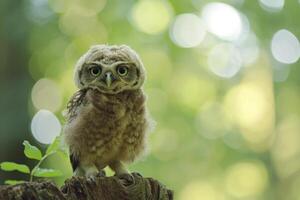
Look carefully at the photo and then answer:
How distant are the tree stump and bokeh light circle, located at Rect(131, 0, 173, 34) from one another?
679cm

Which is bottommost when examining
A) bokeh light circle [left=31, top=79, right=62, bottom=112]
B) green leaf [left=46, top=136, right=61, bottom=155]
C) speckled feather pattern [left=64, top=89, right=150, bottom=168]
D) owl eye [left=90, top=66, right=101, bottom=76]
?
green leaf [left=46, top=136, right=61, bottom=155]

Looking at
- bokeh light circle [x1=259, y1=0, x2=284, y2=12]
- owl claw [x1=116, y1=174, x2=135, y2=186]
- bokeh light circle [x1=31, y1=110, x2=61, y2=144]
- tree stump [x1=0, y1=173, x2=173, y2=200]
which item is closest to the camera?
tree stump [x1=0, y1=173, x2=173, y2=200]

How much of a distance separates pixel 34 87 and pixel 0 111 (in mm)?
566

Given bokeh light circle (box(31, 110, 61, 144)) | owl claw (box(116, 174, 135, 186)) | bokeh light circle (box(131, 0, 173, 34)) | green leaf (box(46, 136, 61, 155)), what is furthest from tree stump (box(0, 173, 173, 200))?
bokeh light circle (box(131, 0, 173, 34))

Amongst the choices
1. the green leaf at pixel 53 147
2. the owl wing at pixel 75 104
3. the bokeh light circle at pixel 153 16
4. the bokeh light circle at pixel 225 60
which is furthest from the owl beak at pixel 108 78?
the bokeh light circle at pixel 225 60

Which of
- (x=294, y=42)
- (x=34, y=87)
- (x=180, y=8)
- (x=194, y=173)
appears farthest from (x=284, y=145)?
(x=34, y=87)

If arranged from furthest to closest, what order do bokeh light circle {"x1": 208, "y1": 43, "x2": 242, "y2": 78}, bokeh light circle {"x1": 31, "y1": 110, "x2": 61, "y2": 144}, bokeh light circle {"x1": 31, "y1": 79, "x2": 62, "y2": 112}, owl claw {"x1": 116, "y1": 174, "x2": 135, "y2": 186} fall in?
bokeh light circle {"x1": 208, "y1": 43, "x2": 242, "y2": 78}, bokeh light circle {"x1": 31, "y1": 79, "x2": 62, "y2": 112}, bokeh light circle {"x1": 31, "y1": 110, "x2": 61, "y2": 144}, owl claw {"x1": 116, "y1": 174, "x2": 135, "y2": 186}

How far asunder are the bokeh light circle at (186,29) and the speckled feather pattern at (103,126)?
21.0 ft

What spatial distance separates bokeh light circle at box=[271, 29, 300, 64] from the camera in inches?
366

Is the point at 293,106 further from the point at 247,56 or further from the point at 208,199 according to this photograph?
the point at 208,199

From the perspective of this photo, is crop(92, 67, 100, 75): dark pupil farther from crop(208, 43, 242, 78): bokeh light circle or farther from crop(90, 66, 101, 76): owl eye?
crop(208, 43, 242, 78): bokeh light circle

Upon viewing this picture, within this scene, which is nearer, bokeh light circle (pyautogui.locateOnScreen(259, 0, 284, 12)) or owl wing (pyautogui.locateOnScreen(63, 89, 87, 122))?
owl wing (pyautogui.locateOnScreen(63, 89, 87, 122))

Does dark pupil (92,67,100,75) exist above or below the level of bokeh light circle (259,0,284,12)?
below

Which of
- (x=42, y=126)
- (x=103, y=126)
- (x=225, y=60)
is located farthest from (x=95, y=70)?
(x=225, y=60)
